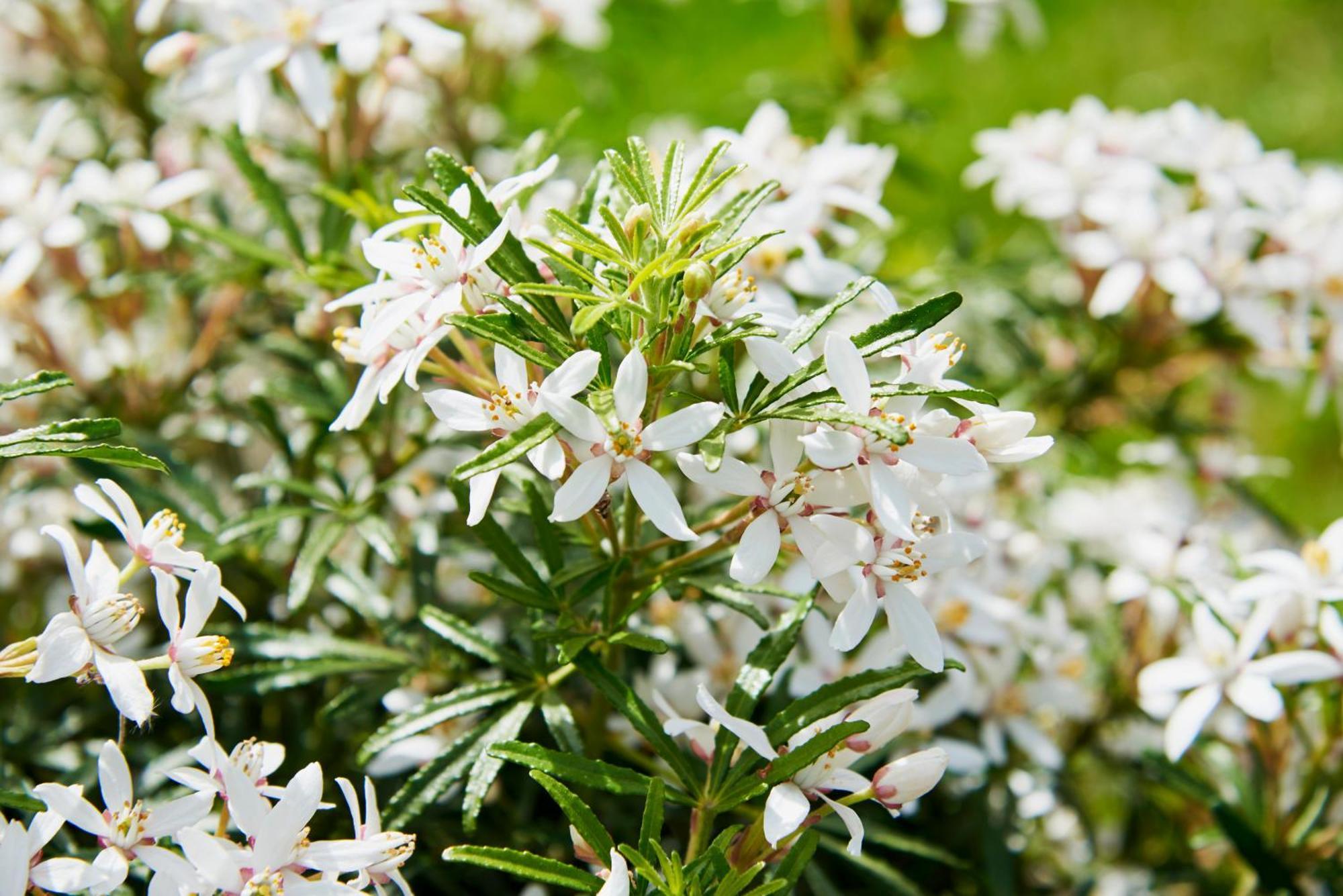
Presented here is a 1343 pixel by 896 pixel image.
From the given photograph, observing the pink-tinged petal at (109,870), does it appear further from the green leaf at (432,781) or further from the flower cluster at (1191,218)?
the flower cluster at (1191,218)

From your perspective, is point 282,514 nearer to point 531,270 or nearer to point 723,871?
point 531,270

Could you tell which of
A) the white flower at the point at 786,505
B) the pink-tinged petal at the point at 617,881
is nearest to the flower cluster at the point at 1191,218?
the white flower at the point at 786,505

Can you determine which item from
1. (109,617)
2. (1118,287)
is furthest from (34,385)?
(1118,287)

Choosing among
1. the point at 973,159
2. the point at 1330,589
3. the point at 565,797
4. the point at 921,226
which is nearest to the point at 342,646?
the point at 565,797

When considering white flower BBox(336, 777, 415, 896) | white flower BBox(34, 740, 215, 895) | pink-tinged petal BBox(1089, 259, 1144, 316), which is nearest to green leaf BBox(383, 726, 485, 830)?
white flower BBox(336, 777, 415, 896)

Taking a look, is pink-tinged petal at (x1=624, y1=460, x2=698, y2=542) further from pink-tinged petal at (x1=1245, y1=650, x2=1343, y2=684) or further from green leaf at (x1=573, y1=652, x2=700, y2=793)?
pink-tinged petal at (x1=1245, y1=650, x2=1343, y2=684)

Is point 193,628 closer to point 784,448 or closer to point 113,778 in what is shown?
point 113,778
